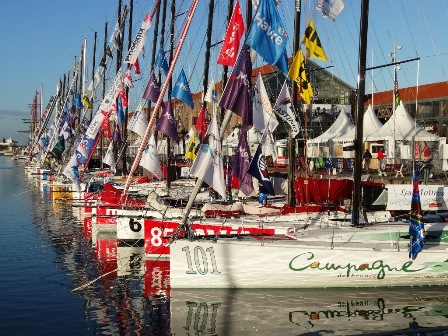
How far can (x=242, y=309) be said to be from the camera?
17875mm

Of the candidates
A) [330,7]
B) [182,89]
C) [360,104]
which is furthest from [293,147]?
[182,89]

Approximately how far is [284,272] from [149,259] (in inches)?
304

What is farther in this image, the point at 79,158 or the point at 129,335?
the point at 79,158

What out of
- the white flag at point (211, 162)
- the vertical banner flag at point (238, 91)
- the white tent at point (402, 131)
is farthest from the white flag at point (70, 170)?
the white tent at point (402, 131)

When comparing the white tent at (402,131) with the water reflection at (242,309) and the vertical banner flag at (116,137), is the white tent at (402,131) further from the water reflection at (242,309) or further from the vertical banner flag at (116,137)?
the water reflection at (242,309)

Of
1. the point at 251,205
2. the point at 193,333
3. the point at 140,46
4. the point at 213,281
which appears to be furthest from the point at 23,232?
the point at 193,333

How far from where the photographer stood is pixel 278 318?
677 inches

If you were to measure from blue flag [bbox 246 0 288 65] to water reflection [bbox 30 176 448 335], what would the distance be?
7.47m

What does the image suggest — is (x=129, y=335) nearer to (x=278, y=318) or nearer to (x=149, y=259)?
(x=278, y=318)

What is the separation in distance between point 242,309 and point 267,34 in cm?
854

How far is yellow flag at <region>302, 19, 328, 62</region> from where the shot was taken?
24516mm

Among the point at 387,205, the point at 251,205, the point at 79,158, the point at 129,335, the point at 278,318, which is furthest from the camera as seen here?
the point at 79,158

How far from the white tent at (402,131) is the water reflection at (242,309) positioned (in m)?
21.4

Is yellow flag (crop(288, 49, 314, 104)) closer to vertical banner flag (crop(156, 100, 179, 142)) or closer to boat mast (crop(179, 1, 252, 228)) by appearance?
boat mast (crop(179, 1, 252, 228))
